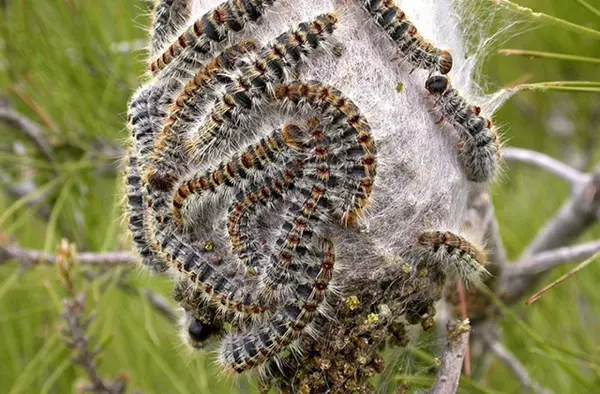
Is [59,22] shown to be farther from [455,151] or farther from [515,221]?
[515,221]

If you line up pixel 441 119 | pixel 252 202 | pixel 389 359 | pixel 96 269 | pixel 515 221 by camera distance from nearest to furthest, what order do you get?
pixel 252 202, pixel 441 119, pixel 389 359, pixel 96 269, pixel 515 221

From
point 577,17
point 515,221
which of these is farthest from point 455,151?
point 577,17

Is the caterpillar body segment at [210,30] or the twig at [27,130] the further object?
the twig at [27,130]

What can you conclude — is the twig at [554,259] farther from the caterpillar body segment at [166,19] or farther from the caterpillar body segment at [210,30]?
the caterpillar body segment at [166,19]

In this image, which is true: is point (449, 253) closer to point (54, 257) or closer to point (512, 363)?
point (512, 363)

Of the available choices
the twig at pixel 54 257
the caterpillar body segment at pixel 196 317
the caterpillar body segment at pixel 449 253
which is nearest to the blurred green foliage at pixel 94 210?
the twig at pixel 54 257

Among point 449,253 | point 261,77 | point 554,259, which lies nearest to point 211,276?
point 261,77
